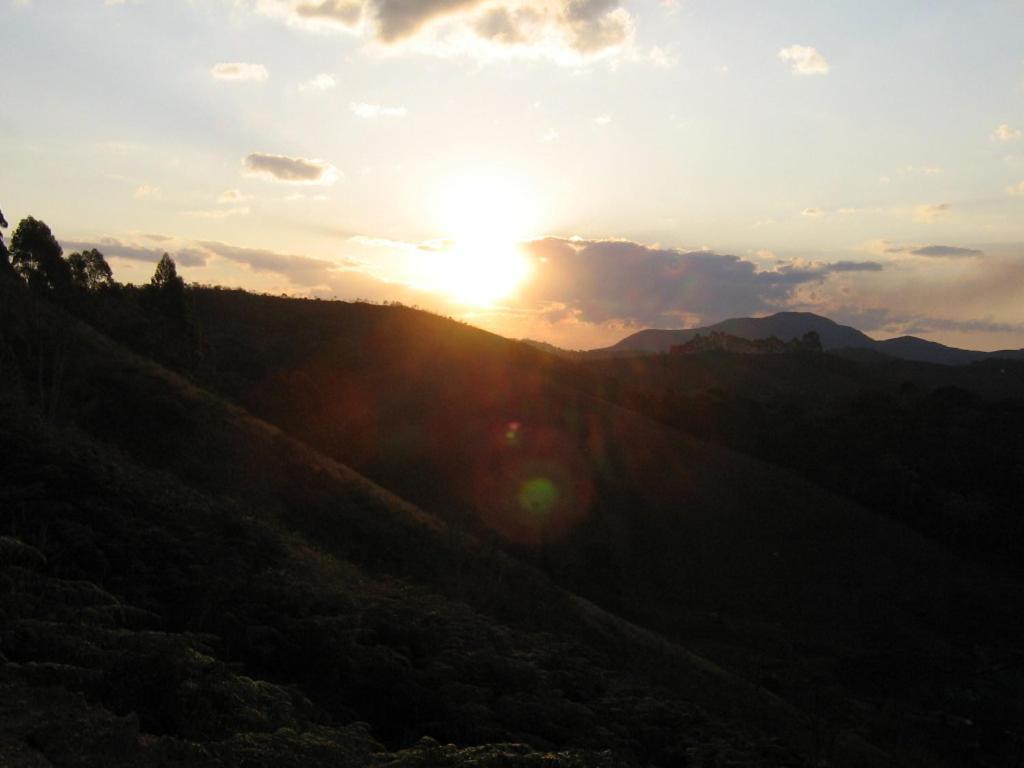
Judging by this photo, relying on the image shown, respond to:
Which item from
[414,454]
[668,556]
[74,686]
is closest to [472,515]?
[414,454]

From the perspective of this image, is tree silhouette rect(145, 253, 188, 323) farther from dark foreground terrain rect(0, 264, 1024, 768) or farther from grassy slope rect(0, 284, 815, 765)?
grassy slope rect(0, 284, 815, 765)

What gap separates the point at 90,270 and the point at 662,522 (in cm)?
3193

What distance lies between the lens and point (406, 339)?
Result: 6247cm

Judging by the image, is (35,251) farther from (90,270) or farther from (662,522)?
(662,522)

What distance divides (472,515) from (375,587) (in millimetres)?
23555

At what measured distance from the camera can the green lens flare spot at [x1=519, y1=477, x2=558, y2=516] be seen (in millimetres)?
42500

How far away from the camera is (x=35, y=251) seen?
38125 millimetres

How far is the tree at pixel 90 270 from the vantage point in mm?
41750

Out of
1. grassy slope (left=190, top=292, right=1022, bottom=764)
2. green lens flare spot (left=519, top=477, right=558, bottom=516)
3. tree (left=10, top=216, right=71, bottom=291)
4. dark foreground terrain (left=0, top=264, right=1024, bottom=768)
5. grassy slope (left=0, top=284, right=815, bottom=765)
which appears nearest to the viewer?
grassy slope (left=0, top=284, right=815, bottom=765)

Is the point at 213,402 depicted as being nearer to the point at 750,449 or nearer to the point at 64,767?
the point at 64,767

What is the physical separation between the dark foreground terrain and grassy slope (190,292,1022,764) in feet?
0.76

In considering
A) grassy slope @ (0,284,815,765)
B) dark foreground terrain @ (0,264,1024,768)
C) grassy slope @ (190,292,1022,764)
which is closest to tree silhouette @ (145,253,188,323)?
dark foreground terrain @ (0,264,1024,768)

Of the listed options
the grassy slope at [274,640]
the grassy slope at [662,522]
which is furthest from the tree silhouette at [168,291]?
the grassy slope at [274,640]

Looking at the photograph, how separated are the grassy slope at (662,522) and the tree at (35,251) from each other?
31.3ft
